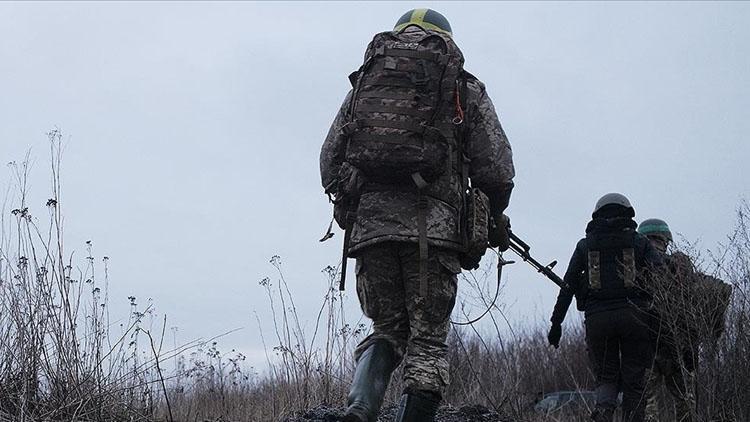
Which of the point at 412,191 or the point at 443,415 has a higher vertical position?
the point at 412,191

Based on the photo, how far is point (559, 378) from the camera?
20297mm

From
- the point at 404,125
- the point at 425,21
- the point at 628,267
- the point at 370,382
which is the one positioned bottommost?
the point at 370,382

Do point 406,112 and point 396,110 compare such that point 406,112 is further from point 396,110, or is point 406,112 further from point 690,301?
point 690,301

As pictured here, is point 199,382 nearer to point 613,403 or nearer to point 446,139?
point 613,403

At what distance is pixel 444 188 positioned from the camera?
4.36 m

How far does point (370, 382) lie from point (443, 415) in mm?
2138

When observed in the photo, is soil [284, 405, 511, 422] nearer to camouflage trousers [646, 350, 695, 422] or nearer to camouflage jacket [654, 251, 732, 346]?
camouflage jacket [654, 251, 732, 346]

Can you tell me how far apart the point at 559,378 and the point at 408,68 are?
55.7 ft

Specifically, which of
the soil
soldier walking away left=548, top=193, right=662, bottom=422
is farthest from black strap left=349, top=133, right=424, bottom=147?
soldier walking away left=548, top=193, right=662, bottom=422

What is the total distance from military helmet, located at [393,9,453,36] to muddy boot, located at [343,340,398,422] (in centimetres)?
150

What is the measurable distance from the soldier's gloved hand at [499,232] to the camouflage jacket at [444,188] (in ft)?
0.59

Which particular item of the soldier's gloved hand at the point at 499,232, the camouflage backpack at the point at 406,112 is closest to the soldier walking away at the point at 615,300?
the soldier's gloved hand at the point at 499,232

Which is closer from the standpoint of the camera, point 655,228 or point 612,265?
point 612,265

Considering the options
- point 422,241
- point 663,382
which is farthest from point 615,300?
point 422,241
